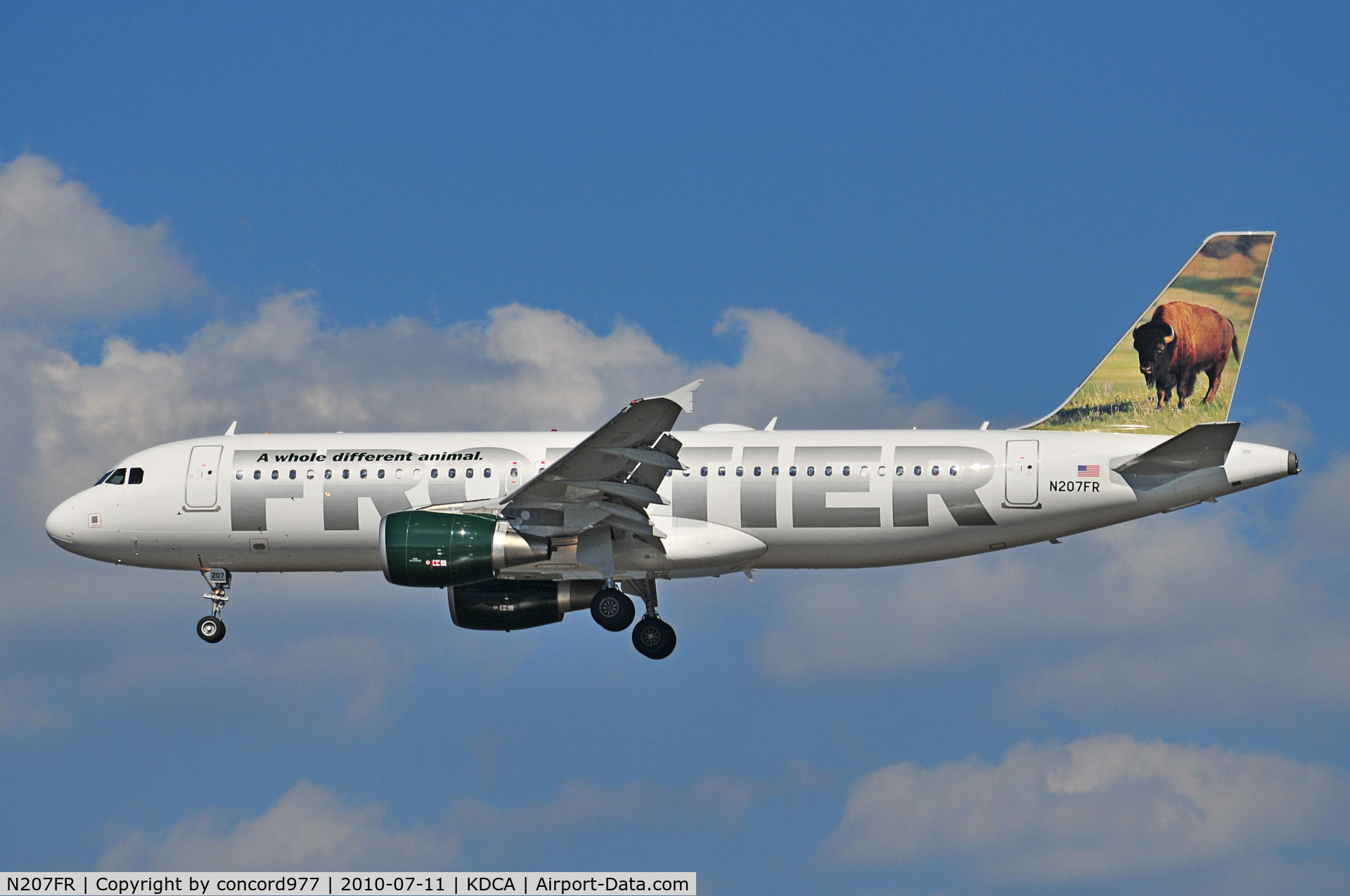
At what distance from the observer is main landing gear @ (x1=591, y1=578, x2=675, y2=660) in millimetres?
33906

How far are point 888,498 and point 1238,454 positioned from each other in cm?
689

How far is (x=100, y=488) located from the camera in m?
36.3

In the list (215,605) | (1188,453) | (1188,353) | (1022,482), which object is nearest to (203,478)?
(215,605)

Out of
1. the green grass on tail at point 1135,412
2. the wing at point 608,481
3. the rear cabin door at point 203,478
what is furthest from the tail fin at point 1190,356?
the rear cabin door at point 203,478

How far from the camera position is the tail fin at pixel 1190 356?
34281mm

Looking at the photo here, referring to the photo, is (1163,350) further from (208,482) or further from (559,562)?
(208,482)

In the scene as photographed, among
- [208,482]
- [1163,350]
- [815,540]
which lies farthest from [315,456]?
[1163,350]

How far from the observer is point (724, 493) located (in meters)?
33.1

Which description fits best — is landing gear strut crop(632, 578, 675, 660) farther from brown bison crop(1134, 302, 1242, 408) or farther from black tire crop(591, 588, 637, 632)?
brown bison crop(1134, 302, 1242, 408)

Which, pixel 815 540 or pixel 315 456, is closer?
pixel 815 540

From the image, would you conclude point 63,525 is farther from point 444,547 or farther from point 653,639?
point 653,639

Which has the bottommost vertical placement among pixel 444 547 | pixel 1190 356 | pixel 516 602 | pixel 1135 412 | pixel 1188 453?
pixel 516 602

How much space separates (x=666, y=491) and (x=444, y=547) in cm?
482

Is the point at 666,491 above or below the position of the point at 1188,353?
below
